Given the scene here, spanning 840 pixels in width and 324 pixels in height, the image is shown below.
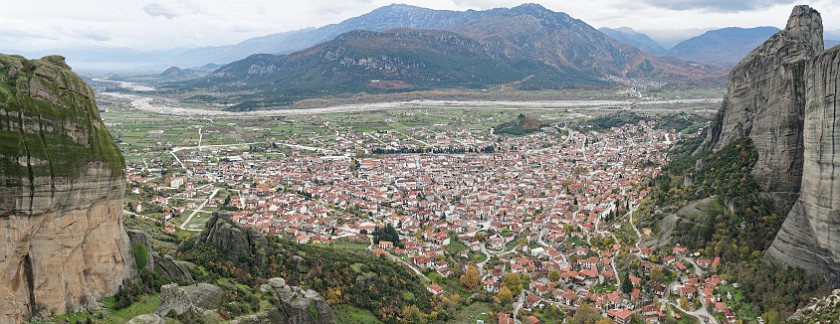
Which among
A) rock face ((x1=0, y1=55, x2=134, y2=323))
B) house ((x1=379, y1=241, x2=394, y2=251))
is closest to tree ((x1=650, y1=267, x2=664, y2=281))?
house ((x1=379, y1=241, x2=394, y2=251))

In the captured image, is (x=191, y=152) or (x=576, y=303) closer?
(x=576, y=303)

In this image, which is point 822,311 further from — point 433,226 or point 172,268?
point 433,226

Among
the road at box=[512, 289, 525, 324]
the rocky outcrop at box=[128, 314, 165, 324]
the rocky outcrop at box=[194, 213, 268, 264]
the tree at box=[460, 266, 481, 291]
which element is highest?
the rocky outcrop at box=[128, 314, 165, 324]

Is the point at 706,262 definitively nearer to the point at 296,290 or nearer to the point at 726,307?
the point at 726,307

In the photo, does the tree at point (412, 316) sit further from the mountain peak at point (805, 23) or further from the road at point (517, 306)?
the mountain peak at point (805, 23)

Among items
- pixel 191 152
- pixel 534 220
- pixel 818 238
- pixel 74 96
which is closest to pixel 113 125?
pixel 191 152

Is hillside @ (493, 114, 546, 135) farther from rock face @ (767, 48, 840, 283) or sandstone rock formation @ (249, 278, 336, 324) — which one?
sandstone rock formation @ (249, 278, 336, 324)

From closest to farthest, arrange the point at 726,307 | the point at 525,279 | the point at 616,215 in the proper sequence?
1. the point at 726,307
2. the point at 525,279
3. the point at 616,215
